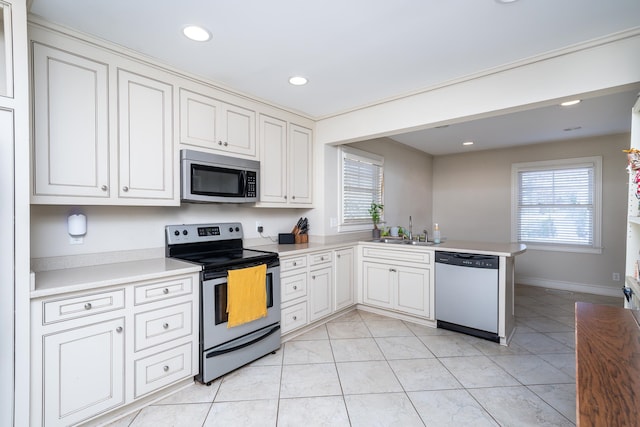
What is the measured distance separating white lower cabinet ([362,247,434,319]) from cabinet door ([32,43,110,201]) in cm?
276

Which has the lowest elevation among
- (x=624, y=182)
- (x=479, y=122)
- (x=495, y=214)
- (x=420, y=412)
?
(x=420, y=412)

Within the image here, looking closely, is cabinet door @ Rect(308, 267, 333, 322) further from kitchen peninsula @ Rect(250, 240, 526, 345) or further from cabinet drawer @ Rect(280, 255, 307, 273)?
cabinet drawer @ Rect(280, 255, 307, 273)

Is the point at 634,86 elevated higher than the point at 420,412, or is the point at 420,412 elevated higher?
Answer: the point at 634,86

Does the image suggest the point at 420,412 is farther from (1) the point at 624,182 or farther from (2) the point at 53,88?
(1) the point at 624,182

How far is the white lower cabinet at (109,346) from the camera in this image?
5.22 ft

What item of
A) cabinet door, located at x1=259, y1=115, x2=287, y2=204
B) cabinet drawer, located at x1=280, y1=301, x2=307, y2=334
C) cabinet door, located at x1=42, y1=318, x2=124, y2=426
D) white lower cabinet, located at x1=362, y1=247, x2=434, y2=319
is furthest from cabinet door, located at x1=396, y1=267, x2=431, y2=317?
cabinet door, located at x1=42, y1=318, x2=124, y2=426

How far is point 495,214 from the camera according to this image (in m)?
5.54

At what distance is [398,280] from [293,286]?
127 centimetres

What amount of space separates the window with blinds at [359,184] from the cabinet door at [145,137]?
2144mm

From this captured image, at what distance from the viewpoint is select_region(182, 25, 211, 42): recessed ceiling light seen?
191 centimetres

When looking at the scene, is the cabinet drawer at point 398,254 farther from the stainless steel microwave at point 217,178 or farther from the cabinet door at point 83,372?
the cabinet door at point 83,372

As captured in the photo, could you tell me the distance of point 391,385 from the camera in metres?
2.22

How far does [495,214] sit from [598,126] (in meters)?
1.95

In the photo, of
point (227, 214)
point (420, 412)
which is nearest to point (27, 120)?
point (227, 214)
